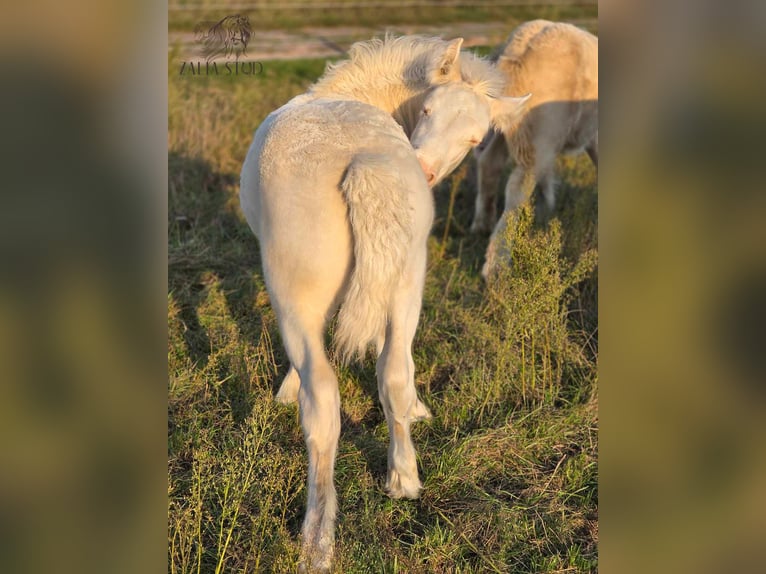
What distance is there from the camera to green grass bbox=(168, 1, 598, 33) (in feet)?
44.6

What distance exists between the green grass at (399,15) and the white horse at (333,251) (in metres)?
11.3

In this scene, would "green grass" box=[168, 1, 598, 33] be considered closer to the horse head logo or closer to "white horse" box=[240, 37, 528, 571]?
the horse head logo

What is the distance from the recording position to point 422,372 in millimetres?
4090

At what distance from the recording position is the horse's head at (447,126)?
3480 mm

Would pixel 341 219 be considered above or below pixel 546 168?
above

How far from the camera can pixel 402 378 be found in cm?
286

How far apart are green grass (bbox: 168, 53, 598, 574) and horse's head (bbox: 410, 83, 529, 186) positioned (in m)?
0.52

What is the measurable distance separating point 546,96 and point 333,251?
3.47 metres
